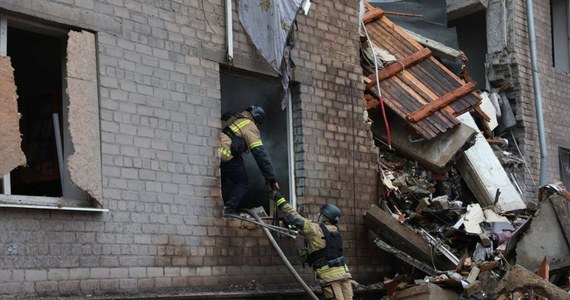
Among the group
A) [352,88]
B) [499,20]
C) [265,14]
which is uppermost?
[499,20]

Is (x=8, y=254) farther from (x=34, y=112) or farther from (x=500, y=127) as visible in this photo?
(x=500, y=127)

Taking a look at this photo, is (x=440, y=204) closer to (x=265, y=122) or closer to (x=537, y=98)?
(x=265, y=122)

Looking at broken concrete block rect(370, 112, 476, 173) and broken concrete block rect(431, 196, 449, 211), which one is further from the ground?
broken concrete block rect(370, 112, 476, 173)

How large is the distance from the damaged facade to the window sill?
2 cm

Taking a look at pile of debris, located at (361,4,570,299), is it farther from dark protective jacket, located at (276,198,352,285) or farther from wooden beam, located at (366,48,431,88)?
dark protective jacket, located at (276,198,352,285)

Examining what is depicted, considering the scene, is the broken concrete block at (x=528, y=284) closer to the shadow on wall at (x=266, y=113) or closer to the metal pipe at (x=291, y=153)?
the metal pipe at (x=291, y=153)

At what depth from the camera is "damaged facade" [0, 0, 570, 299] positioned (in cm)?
725

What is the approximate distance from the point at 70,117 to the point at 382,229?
4.26 m

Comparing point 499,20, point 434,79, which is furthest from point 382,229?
point 499,20

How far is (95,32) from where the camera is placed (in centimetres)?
757

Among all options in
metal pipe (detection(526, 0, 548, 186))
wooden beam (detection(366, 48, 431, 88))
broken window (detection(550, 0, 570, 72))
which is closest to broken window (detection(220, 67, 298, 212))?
wooden beam (detection(366, 48, 431, 88))

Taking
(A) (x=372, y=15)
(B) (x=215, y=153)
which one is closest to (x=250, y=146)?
(B) (x=215, y=153)

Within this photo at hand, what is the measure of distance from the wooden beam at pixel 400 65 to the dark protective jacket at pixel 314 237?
9.41ft

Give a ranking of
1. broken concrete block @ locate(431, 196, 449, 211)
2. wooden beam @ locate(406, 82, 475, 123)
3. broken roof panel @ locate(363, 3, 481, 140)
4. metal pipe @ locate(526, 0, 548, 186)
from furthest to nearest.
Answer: metal pipe @ locate(526, 0, 548, 186)
broken roof panel @ locate(363, 3, 481, 140)
wooden beam @ locate(406, 82, 475, 123)
broken concrete block @ locate(431, 196, 449, 211)
